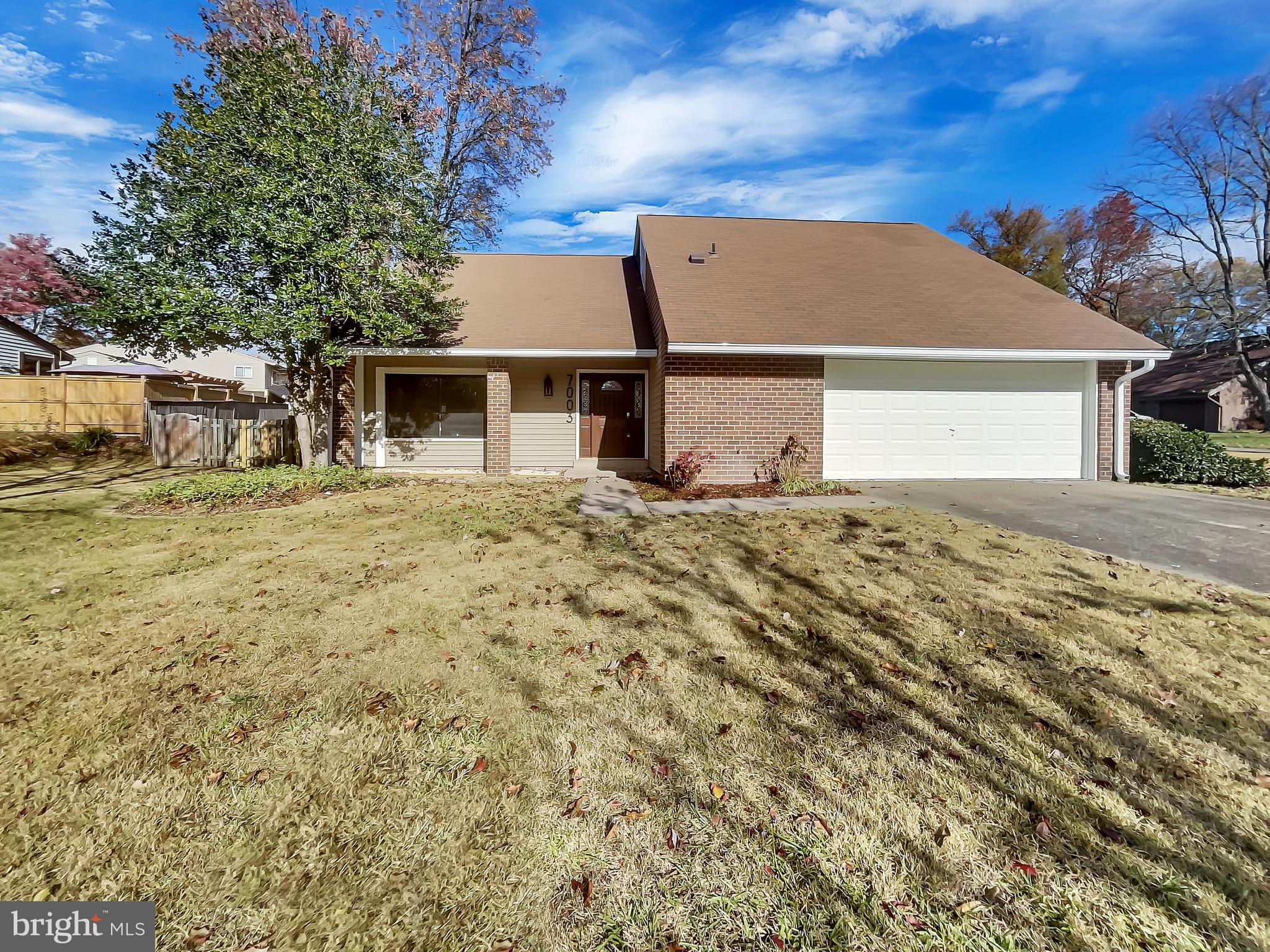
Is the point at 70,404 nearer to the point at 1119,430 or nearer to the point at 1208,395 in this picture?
the point at 1119,430

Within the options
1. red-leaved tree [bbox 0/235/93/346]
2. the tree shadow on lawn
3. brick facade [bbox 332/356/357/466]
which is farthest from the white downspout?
red-leaved tree [bbox 0/235/93/346]

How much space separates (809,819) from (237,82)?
12346mm

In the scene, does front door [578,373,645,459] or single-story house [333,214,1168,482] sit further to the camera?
front door [578,373,645,459]

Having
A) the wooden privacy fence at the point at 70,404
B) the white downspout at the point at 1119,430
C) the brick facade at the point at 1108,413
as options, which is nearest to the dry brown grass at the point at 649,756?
the brick facade at the point at 1108,413

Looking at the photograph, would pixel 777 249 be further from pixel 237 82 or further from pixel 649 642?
pixel 649 642

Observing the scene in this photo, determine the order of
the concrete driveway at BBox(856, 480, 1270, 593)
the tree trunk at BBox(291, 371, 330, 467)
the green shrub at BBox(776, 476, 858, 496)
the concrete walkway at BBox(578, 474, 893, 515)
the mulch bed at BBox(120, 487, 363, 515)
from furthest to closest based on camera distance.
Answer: the tree trunk at BBox(291, 371, 330, 467)
the green shrub at BBox(776, 476, 858, 496)
the mulch bed at BBox(120, 487, 363, 515)
the concrete walkway at BBox(578, 474, 893, 515)
the concrete driveway at BBox(856, 480, 1270, 593)

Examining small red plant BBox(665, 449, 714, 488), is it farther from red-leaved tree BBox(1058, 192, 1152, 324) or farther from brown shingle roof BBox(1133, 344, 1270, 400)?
brown shingle roof BBox(1133, 344, 1270, 400)

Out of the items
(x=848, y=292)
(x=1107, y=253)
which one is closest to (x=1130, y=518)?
(x=848, y=292)

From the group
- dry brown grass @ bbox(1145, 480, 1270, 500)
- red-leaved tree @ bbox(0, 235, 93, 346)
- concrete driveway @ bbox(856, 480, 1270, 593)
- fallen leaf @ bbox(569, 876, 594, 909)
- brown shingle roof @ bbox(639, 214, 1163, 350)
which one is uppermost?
red-leaved tree @ bbox(0, 235, 93, 346)

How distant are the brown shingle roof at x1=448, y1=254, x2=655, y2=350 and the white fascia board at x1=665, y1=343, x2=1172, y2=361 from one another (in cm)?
225

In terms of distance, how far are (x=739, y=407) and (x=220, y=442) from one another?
1292 centimetres

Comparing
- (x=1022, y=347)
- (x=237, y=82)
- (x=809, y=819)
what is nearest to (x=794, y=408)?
(x=1022, y=347)

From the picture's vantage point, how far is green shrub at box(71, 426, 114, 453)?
13.1 meters

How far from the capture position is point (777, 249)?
13164 millimetres
